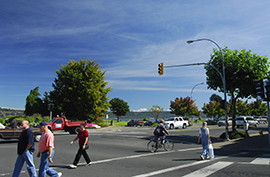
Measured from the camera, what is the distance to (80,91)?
126ft

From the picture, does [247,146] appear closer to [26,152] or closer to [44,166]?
[44,166]

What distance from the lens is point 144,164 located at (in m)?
9.32

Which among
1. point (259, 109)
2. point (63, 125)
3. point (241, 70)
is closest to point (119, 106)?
point (259, 109)

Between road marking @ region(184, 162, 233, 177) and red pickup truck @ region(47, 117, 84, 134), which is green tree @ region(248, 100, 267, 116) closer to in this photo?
Answer: red pickup truck @ region(47, 117, 84, 134)

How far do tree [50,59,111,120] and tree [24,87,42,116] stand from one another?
3912 mm

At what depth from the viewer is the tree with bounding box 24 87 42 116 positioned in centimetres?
4247

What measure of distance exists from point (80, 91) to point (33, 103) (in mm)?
16848

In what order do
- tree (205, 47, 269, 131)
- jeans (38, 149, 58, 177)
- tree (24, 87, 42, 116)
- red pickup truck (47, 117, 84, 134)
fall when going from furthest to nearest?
tree (24, 87, 42, 116) → red pickup truck (47, 117, 84, 134) → tree (205, 47, 269, 131) → jeans (38, 149, 58, 177)

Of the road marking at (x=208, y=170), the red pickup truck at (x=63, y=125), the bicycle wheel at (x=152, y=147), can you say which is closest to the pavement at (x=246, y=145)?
the bicycle wheel at (x=152, y=147)

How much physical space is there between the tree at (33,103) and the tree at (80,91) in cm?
391

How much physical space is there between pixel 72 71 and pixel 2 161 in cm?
3032

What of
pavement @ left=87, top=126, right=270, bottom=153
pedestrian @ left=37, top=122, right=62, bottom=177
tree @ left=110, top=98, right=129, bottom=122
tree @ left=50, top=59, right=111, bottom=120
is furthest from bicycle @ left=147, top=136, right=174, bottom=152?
tree @ left=110, top=98, right=129, bottom=122

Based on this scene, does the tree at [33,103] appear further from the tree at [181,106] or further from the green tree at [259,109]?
the green tree at [259,109]

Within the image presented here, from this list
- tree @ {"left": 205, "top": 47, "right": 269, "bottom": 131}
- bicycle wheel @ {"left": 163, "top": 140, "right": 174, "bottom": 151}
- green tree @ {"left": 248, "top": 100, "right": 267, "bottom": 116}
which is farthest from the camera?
green tree @ {"left": 248, "top": 100, "right": 267, "bottom": 116}
